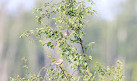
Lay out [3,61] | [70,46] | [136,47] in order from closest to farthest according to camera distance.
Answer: [70,46] < [3,61] < [136,47]

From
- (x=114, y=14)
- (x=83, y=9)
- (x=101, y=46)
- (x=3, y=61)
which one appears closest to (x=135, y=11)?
(x=114, y=14)

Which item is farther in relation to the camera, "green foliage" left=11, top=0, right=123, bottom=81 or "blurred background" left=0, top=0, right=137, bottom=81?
"blurred background" left=0, top=0, right=137, bottom=81

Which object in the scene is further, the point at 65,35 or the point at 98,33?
the point at 98,33

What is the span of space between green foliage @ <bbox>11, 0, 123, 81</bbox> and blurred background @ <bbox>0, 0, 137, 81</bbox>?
2625 centimetres

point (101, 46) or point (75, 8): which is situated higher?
point (75, 8)

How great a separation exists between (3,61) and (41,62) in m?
3.47

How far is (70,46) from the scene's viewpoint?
3213mm

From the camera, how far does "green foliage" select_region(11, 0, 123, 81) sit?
123 inches

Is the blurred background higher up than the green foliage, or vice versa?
the green foliage

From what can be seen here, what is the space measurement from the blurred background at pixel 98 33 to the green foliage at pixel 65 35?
26.2m

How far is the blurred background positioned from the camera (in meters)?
30.8

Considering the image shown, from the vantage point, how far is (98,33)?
36625 millimetres

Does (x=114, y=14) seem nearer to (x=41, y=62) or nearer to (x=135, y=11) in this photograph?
(x=135, y=11)

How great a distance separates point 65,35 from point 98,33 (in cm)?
3361
